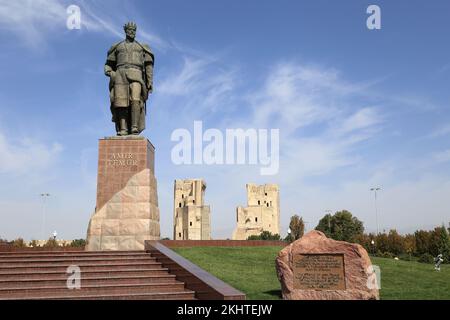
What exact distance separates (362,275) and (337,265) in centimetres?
52

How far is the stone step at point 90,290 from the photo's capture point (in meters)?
7.86

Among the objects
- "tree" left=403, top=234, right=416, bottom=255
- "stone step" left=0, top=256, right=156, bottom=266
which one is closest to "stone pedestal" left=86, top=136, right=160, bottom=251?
"stone step" left=0, top=256, right=156, bottom=266

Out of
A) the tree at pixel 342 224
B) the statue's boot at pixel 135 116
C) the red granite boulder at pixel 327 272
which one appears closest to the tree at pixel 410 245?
the tree at pixel 342 224

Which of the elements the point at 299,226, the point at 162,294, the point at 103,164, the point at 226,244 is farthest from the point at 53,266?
the point at 299,226

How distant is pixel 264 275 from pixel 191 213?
57.9 m

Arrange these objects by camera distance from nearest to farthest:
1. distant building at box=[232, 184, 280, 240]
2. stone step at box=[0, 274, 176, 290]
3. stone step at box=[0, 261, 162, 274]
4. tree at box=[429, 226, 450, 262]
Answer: stone step at box=[0, 274, 176, 290], stone step at box=[0, 261, 162, 274], tree at box=[429, 226, 450, 262], distant building at box=[232, 184, 280, 240]

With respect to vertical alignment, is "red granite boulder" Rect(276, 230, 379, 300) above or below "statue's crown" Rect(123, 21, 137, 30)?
below

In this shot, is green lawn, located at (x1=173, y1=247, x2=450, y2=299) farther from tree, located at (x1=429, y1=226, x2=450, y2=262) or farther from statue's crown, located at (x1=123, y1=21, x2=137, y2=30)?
tree, located at (x1=429, y1=226, x2=450, y2=262)

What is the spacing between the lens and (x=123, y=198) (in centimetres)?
1300

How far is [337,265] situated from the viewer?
29.2 feet

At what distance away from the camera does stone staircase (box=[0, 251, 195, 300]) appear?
25.9 feet

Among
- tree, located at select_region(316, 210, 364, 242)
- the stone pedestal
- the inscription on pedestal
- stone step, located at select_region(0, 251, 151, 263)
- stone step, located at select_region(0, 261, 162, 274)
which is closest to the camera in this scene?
stone step, located at select_region(0, 261, 162, 274)

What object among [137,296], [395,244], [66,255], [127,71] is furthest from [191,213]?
[137,296]

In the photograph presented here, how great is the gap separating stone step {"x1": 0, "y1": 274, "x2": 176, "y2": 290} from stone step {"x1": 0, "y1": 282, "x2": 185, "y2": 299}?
0.56 feet
